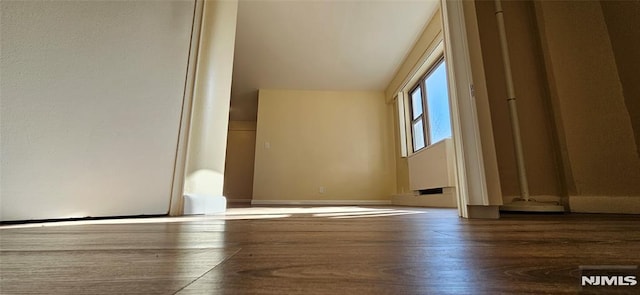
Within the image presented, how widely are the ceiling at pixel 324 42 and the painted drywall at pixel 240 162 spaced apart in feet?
5.48

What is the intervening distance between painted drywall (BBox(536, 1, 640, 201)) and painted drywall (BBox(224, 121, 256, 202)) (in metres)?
5.83

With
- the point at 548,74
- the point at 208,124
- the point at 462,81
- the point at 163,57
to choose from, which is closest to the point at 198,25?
the point at 163,57

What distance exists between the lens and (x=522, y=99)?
1.85 meters

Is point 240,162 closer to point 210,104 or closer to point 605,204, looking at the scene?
point 210,104

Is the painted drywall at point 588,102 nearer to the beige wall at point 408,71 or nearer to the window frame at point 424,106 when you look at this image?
the beige wall at point 408,71

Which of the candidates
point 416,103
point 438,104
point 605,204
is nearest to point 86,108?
point 605,204

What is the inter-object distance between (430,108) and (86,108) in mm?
3752

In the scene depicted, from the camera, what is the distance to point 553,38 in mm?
1781

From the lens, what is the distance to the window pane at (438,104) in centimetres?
339

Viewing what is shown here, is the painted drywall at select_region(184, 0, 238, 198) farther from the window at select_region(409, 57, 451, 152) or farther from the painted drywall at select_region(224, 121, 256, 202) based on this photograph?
the painted drywall at select_region(224, 121, 256, 202)

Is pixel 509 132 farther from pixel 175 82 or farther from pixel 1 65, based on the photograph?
pixel 1 65

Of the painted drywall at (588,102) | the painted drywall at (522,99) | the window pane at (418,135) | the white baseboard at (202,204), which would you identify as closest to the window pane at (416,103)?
the window pane at (418,135)

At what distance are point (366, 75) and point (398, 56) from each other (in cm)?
72

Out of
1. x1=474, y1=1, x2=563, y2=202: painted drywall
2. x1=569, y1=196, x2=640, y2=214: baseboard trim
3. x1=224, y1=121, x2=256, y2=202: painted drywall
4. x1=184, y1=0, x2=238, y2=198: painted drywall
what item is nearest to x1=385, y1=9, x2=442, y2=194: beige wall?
x1=474, y1=1, x2=563, y2=202: painted drywall
